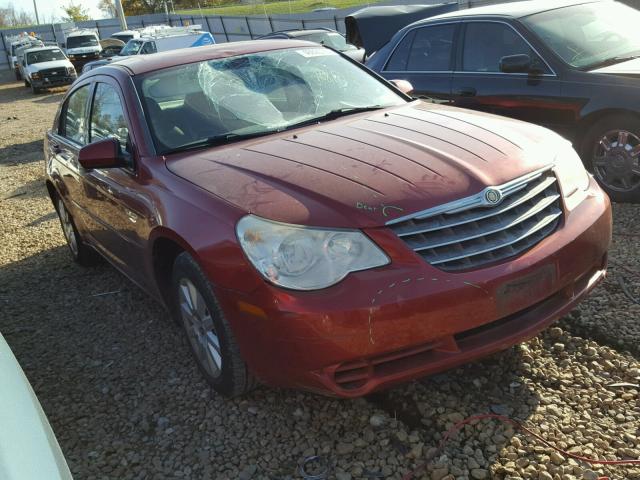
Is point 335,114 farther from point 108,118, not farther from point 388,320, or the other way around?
point 388,320

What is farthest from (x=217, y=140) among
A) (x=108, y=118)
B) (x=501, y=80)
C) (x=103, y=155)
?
(x=501, y=80)

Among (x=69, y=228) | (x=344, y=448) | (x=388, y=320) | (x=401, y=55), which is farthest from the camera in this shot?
(x=401, y=55)

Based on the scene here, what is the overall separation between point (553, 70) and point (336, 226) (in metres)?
3.61

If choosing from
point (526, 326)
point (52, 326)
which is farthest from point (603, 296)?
point (52, 326)

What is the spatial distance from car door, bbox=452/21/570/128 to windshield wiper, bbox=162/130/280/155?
2814 mm

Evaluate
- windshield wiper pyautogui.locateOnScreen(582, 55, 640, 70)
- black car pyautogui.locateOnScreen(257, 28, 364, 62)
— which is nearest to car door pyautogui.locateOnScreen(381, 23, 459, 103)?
windshield wiper pyautogui.locateOnScreen(582, 55, 640, 70)

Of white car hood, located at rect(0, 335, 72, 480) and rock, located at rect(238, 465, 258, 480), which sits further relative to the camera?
rock, located at rect(238, 465, 258, 480)

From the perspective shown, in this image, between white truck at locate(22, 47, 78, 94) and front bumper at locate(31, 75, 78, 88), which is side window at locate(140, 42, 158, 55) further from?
front bumper at locate(31, 75, 78, 88)

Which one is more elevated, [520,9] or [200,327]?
[520,9]

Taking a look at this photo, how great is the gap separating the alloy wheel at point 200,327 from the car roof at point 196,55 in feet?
4.82

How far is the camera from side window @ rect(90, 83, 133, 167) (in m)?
3.65

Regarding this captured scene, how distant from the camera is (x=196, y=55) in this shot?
3961mm

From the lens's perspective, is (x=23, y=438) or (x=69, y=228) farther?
(x=69, y=228)

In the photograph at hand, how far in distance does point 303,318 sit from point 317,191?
55 centimetres
